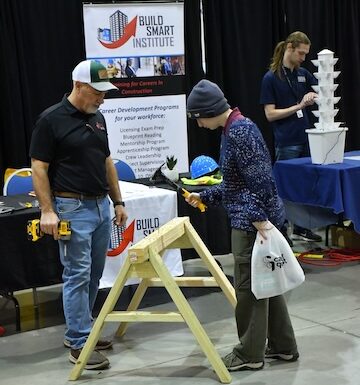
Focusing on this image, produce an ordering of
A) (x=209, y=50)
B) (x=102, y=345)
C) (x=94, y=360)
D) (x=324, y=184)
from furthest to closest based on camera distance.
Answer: (x=209, y=50), (x=324, y=184), (x=102, y=345), (x=94, y=360)

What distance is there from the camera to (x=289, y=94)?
5516mm

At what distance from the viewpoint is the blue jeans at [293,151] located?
562 cm

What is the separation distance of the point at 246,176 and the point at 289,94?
8.44 ft

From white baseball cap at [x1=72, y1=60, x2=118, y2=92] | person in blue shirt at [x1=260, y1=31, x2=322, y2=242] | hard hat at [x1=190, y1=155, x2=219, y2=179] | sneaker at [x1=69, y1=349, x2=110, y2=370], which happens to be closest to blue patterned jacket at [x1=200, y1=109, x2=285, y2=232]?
white baseball cap at [x1=72, y1=60, x2=118, y2=92]

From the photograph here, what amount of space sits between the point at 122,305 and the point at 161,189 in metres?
0.78

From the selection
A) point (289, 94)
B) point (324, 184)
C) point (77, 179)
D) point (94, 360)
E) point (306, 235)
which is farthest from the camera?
point (306, 235)

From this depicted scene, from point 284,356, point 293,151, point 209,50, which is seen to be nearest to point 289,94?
point 293,151

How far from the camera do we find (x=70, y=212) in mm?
3381

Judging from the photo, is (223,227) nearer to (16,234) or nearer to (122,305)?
(122,305)

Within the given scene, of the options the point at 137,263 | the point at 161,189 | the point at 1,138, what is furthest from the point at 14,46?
the point at 137,263

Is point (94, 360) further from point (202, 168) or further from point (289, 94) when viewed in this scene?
point (289, 94)

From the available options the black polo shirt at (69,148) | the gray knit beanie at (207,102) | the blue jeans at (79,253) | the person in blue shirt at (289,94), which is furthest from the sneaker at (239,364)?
the person in blue shirt at (289,94)

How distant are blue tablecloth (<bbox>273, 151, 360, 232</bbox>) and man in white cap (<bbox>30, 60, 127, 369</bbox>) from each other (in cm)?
175

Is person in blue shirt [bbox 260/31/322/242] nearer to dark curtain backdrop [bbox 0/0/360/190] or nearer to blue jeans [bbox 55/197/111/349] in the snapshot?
dark curtain backdrop [bbox 0/0/360/190]
